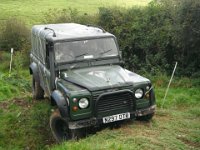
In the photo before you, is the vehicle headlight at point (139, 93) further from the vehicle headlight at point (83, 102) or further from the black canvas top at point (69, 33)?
the black canvas top at point (69, 33)

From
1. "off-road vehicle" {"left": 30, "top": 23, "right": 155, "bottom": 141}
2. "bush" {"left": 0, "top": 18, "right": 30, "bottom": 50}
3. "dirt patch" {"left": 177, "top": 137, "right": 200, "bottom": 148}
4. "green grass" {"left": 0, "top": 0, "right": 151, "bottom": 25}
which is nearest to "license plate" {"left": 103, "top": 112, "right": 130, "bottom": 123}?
"off-road vehicle" {"left": 30, "top": 23, "right": 155, "bottom": 141}

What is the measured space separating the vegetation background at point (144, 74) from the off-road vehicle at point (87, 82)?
1.26 feet

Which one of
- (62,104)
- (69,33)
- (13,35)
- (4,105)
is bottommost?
(4,105)

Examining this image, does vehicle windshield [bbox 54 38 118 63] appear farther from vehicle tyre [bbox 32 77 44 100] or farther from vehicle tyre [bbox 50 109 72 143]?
vehicle tyre [bbox 32 77 44 100]

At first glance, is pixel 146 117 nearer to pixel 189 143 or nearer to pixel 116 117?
pixel 116 117

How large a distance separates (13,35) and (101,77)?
605 inches

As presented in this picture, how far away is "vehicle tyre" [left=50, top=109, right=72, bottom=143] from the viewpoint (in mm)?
8024

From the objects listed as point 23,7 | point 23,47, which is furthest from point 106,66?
point 23,7

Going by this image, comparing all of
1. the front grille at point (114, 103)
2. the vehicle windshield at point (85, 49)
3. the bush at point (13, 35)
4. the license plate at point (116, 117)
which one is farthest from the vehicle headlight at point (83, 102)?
the bush at point (13, 35)

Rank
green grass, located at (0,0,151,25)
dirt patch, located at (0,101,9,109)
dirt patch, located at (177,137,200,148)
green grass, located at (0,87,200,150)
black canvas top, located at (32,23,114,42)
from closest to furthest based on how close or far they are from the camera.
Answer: green grass, located at (0,87,200,150), dirt patch, located at (177,137,200,148), black canvas top, located at (32,23,114,42), dirt patch, located at (0,101,9,109), green grass, located at (0,0,151,25)

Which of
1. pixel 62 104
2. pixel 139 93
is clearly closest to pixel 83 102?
pixel 62 104

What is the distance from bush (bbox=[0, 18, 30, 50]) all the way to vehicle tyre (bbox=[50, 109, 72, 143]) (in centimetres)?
1446

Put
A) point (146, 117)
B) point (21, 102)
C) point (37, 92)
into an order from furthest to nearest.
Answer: point (21, 102), point (37, 92), point (146, 117)

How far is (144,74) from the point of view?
566 inches
